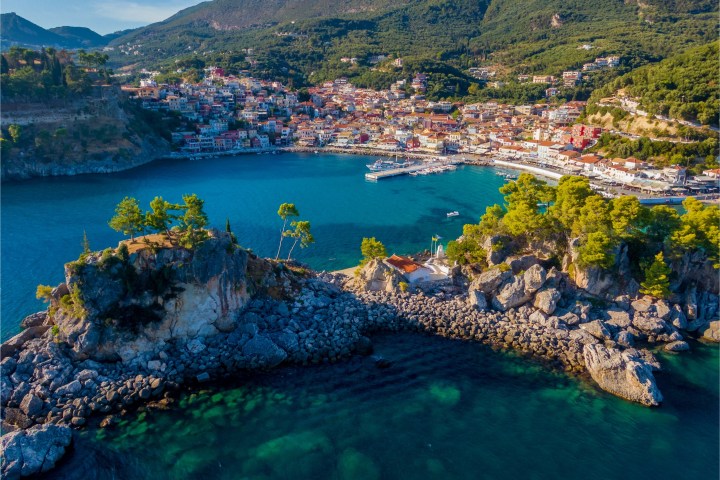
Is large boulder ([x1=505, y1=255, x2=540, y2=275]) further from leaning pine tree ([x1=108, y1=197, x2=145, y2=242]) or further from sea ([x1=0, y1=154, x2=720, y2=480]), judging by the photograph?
leaning pine tree ([x1=108, y1=197, x2=145, y2=242])

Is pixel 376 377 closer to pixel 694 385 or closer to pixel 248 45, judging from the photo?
pixel 694 385

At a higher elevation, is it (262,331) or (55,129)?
(55,129)

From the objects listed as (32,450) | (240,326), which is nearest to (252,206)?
(240,326)

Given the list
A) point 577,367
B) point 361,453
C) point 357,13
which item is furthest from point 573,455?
point 357,13

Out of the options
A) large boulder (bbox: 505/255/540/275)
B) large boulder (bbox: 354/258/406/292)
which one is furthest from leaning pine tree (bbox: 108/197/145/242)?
large boulder (bbox: 505/255/540/275)

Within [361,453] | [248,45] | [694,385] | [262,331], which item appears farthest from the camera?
[248,45]

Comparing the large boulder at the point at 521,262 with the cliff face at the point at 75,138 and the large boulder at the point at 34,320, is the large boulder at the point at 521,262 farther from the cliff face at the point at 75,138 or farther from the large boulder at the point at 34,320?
the cliff face at the point at 75,138

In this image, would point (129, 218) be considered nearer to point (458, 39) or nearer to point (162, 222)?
point (162, 222)
